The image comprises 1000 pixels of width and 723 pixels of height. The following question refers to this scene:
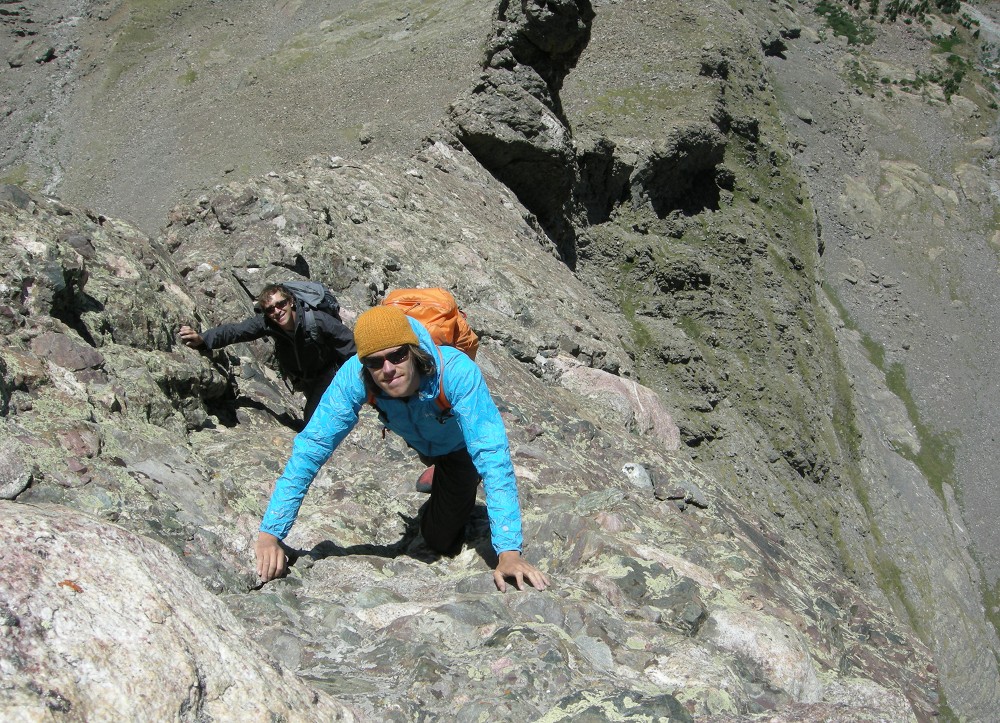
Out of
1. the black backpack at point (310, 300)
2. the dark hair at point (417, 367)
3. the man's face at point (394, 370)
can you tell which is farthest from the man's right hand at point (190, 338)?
the man's face at point (394, 370)

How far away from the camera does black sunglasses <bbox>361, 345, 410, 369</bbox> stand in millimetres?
5066

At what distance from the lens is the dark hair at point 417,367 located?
513cm

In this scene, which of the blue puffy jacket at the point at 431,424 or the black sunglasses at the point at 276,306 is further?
the black sunglasses at the point at 276,306

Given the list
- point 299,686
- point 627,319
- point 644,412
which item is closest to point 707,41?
point 627,319

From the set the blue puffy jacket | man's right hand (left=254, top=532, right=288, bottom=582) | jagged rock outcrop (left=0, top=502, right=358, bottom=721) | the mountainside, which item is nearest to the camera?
jagged rock outcrop (left=0, top=502, right=358, bottom=721)

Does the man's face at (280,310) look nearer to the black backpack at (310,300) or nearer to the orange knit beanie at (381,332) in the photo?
the black backpack at (310,300)

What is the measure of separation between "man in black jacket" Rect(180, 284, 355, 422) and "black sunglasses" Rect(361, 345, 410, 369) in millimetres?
3030

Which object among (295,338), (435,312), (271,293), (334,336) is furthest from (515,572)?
(271,293)

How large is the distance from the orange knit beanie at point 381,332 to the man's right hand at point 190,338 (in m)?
3.89

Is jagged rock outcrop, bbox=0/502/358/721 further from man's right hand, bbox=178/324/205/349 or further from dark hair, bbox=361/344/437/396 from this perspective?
man's right hand, bbox=178/324/205/349

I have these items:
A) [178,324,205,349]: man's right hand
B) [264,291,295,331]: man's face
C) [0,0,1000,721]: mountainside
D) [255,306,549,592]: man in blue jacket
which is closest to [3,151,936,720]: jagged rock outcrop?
[0,0,1000,721]: mountainside

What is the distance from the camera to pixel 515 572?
5.73 m

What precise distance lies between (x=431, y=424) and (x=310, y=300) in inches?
111

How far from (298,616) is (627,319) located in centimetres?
1908
